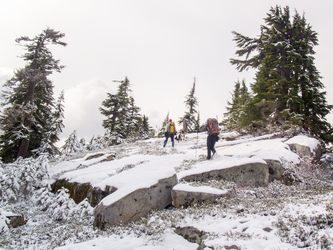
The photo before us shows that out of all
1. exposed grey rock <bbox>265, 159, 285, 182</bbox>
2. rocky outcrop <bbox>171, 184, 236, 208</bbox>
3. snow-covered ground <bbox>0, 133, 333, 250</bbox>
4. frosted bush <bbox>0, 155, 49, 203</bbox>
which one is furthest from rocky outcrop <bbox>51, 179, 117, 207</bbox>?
exposed grey rock <bbox>265, 159, 285, 182</bbox>

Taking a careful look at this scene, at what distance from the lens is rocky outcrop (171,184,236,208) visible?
6.48 meters

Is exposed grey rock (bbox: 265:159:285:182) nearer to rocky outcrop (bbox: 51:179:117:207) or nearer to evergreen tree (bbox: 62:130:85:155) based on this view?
rocky outcrop (bbox: 51:179:117:207)

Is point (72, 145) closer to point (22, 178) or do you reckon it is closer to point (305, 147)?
point (22, 178)

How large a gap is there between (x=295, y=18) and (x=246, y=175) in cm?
1655

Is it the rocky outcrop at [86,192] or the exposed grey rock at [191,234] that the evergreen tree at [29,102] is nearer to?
the rocky outcrop at [86,192]

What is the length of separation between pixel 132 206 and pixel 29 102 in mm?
16613

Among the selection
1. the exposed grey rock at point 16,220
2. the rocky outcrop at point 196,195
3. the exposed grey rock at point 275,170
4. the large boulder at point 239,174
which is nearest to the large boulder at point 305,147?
the exposed grey rock at point 275,170

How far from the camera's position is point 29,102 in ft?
58.7

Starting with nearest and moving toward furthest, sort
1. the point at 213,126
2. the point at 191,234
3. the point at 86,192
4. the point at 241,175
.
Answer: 1. the point at 191,234
2. the point at 241,175
3. the point at 86,192
4. the point at 213,126

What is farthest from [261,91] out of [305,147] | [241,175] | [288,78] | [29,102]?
[29,102]

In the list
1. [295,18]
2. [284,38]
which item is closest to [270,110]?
[284,38]

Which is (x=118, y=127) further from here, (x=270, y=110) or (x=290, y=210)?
(x=290, y=210)

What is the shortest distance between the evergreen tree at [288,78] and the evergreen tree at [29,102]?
748 inches

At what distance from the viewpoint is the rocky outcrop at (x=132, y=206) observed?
20.2 ft
